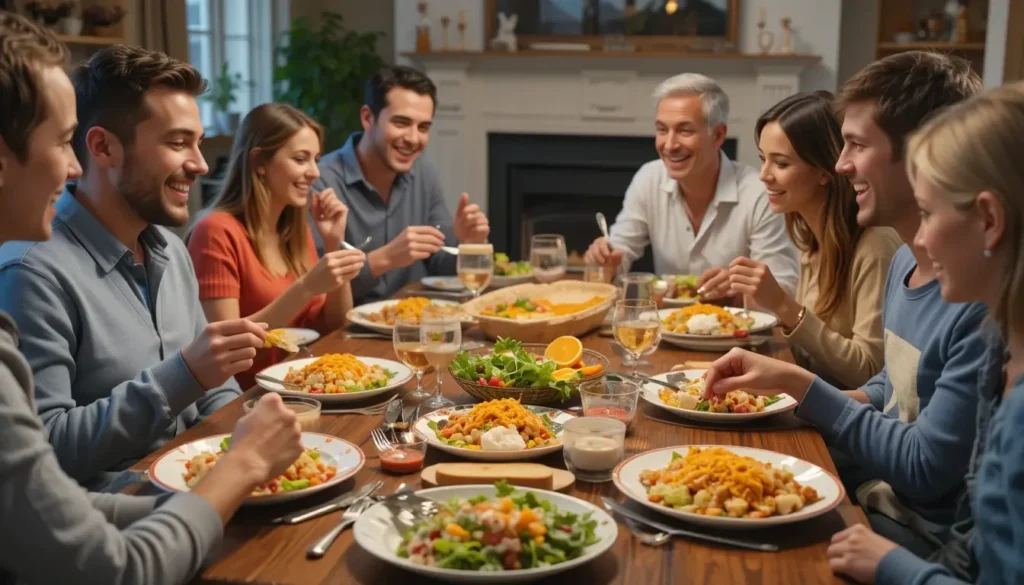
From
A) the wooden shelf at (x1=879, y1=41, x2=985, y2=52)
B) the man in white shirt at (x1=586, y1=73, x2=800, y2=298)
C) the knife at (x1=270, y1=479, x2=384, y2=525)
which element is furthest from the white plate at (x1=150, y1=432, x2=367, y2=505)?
the wooden shelf at (x1=879, y1=41, x2=985, y2=52)

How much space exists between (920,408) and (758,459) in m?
0.39

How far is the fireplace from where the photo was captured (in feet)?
19.2

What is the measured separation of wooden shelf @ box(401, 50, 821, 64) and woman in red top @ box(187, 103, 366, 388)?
2.73 meters

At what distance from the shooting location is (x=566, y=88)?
5.78 metres

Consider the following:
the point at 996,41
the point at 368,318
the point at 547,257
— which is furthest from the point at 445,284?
the point at 996,41

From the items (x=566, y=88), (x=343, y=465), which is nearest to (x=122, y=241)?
(x=343, y=465)

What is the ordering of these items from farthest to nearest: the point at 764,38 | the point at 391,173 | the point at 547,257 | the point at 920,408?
the point at 764,38, the point at 391,173, the point at 547,257, the point at 920,408

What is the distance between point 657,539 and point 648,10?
4808 mm

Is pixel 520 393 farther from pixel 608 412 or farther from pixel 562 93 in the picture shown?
pixel 562 93

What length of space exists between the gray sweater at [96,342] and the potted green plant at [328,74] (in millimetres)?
3918

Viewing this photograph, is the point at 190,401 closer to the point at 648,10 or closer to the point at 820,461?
the point at 820,461

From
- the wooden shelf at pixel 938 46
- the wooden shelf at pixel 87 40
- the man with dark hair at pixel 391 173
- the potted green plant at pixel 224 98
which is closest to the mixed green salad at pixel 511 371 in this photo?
the man with dark hair at pixel 391 173

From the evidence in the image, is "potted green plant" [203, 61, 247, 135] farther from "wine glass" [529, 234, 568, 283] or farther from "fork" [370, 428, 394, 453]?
"fork" [370, 428, 394, 453]

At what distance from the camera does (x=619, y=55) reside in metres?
5.64
